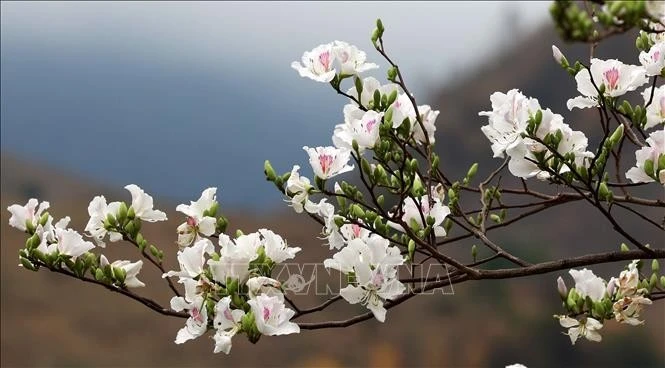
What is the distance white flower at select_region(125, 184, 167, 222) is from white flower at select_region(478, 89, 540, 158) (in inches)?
19.4

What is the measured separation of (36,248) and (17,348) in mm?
3005

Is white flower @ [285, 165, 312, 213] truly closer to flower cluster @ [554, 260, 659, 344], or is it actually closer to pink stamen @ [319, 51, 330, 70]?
pink stamen @ [319, 51, 330, 70]

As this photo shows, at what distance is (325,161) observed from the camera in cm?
105

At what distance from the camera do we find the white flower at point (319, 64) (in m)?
1.14

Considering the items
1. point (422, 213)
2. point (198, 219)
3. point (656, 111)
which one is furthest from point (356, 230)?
point (656, 111)

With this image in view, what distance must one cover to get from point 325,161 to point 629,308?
508mm

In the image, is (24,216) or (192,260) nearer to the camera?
(192,260)

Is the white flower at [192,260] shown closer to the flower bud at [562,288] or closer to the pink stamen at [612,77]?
the flower bud at [562,288]

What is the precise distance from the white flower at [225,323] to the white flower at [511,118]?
397 millimetres

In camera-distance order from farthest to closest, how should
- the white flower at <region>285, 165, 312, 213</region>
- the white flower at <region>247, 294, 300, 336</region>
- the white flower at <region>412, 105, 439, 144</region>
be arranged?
the white flower at <region>412, 105, 439, 144</region>, the white flower at <region>285, 165, 312, 213</region>, the white flower at <region>247, 294, 300, 336</region>

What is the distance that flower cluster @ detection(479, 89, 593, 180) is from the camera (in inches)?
39.0

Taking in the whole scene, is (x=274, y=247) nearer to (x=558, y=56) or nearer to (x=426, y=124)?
(x=426, y=124)

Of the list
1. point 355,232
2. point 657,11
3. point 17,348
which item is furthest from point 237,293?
point 17,348

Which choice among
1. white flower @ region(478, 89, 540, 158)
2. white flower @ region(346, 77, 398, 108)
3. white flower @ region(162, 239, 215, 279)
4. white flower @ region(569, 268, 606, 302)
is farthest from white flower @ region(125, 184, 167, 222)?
white flower @ region(569, 268, 606, 302)
